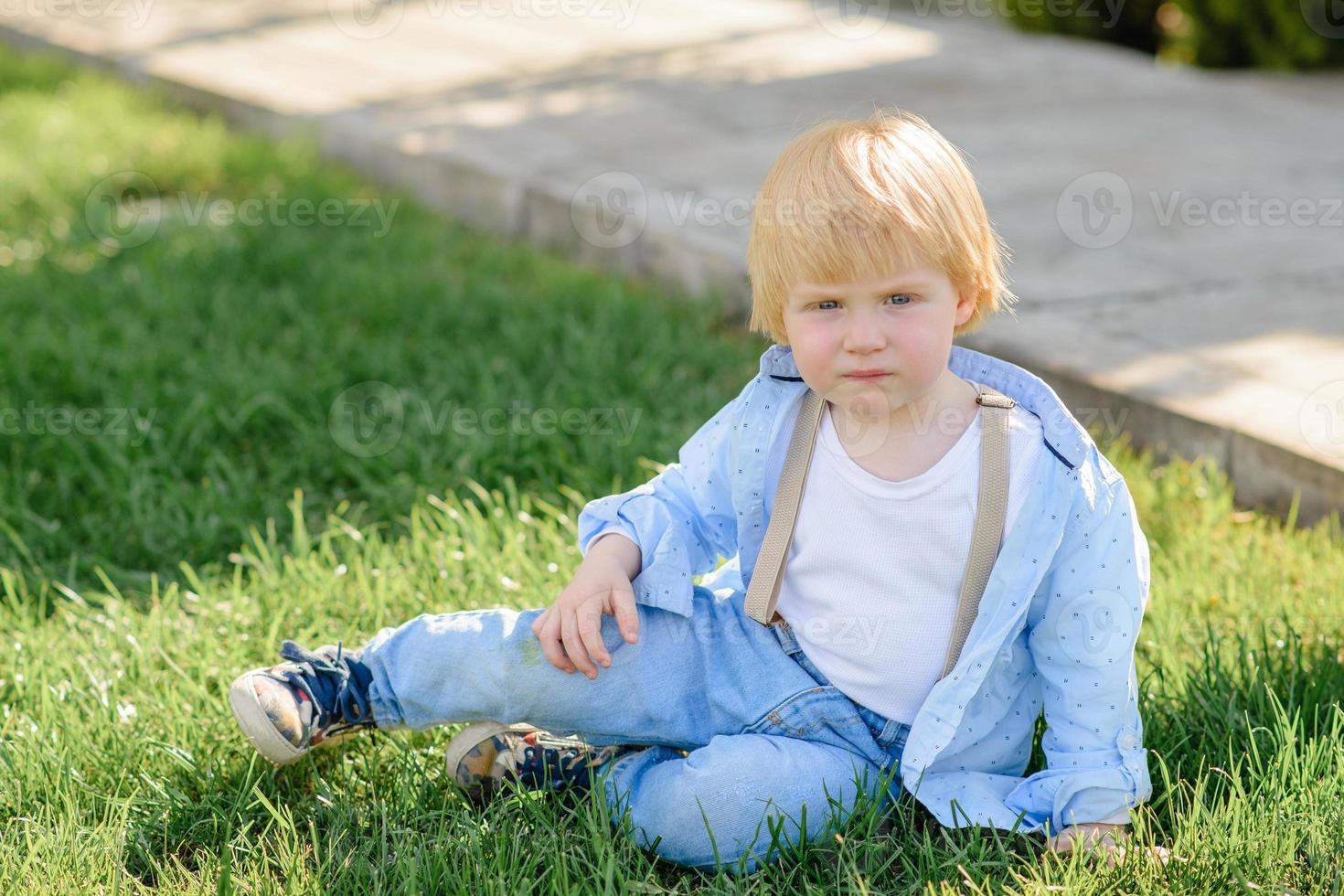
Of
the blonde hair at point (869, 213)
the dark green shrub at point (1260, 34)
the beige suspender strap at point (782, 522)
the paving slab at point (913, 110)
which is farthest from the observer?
the dark green shrub at point (1260, 34)

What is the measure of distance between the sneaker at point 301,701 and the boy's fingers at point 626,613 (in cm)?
41

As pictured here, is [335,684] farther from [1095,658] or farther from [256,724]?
[1095,658]

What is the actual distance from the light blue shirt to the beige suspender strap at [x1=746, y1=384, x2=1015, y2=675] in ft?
0.07

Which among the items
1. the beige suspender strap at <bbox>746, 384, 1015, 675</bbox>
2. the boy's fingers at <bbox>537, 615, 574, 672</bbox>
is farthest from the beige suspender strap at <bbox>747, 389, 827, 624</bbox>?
the boy's fingers at <bbox>537, 615, 574, 672</bbox>

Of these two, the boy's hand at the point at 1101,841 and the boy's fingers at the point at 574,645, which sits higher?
the boy's fingers at the point at 574,645

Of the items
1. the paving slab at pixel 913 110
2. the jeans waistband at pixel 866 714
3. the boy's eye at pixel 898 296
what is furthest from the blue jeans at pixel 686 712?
the paving slab at pixel 913 110

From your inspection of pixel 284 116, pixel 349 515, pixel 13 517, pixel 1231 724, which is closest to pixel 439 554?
pixel 349 515

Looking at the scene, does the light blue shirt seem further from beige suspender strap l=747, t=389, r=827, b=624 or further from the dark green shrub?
the dark green shrub

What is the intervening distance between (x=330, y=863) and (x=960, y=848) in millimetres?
829

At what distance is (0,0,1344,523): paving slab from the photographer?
335 cm

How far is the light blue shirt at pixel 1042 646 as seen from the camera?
194cm

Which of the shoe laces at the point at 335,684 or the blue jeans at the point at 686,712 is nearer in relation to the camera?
the blue jeans at the point at 686,712

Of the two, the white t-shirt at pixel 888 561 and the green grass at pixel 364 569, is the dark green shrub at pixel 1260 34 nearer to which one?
the green grass at pixel 364 569

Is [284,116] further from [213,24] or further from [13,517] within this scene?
[13,517]
